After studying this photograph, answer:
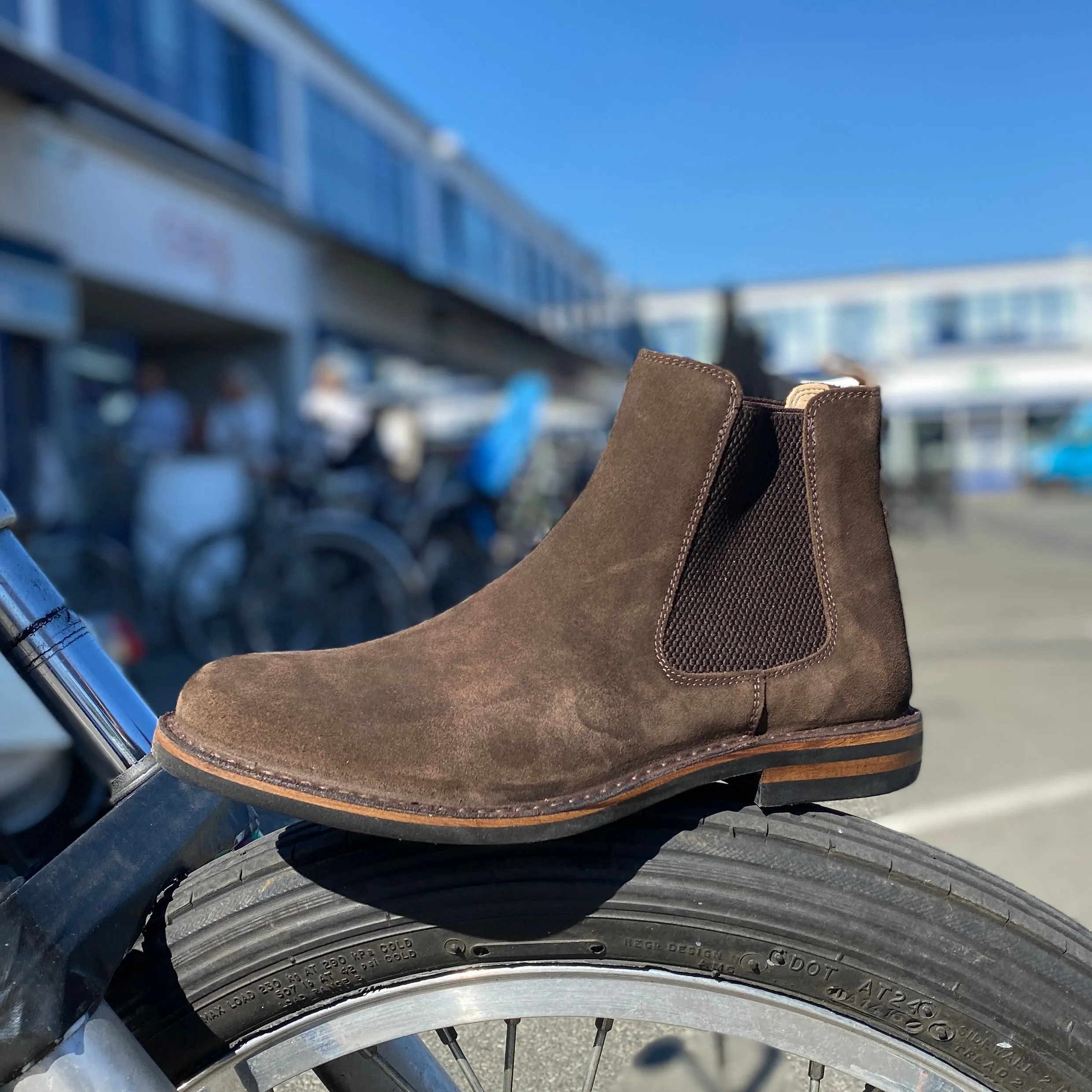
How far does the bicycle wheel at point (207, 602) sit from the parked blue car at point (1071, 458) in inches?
922

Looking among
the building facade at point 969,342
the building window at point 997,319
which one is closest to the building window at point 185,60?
the building facade at point 969,342

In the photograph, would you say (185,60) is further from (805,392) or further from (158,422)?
(805,392)

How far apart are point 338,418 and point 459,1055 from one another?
546 centimetres

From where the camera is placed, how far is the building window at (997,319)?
104 ft

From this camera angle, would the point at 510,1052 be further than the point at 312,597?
No

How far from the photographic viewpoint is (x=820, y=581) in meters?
0.71

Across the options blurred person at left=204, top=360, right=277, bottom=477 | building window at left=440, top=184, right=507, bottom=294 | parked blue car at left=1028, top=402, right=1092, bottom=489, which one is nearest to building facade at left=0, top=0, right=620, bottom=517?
building window at left=440, top=184, right=507, bottom=294

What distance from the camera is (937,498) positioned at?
15617 mm

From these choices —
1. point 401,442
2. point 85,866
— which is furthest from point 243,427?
point 85,866

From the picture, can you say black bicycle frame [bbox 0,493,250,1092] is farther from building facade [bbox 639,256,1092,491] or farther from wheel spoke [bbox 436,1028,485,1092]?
building facade [bbox 639,256,1092,491]

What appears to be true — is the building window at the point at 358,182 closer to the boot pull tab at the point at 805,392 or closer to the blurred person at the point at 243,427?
the blurred person at the point at 243,427

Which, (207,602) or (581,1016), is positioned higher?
(581,1016)

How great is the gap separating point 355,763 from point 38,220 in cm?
860

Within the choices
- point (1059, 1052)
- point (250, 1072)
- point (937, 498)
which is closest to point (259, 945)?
point (250, 1072)
